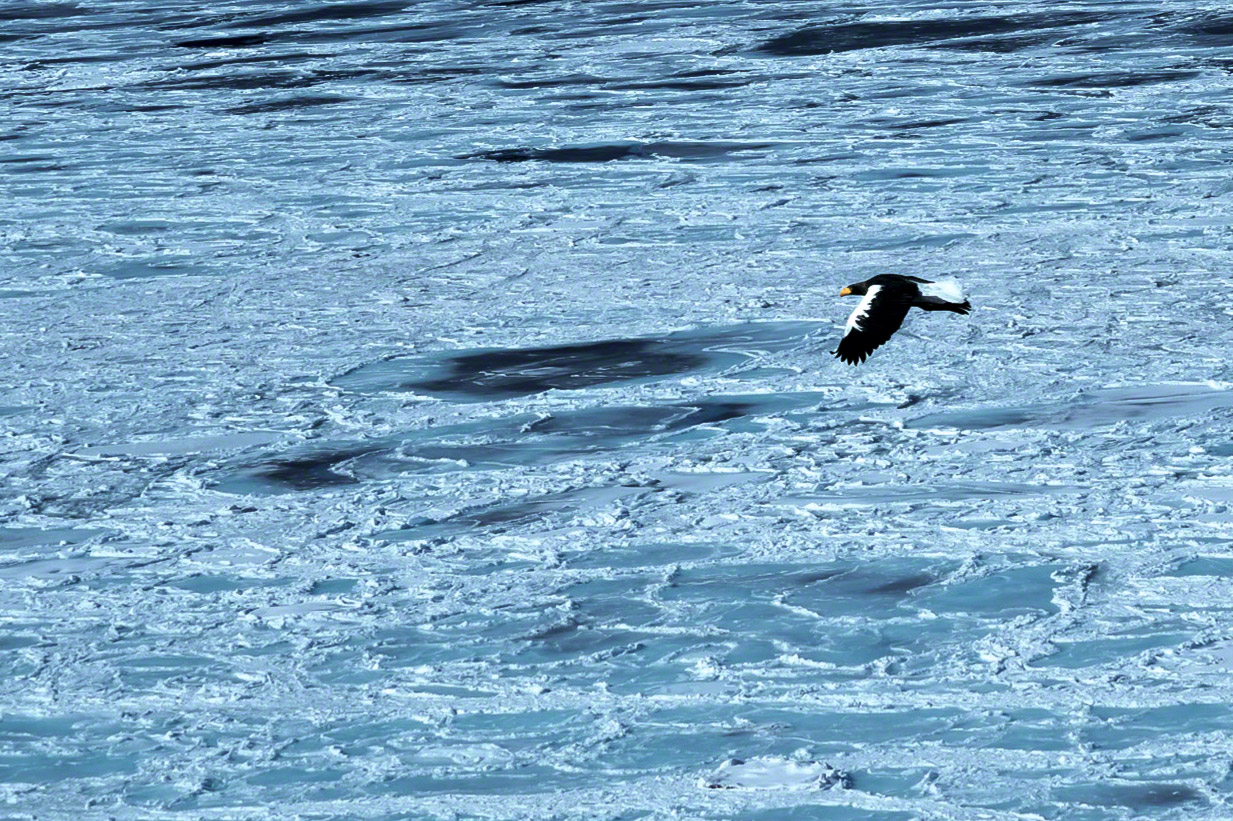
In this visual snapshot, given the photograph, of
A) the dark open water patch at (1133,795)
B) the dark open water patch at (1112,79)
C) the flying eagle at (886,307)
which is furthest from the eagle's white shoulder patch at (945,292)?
the dark open water patch at (1112,79)

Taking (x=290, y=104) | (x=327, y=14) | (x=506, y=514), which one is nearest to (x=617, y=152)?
(x=290, y=104)

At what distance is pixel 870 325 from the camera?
4770mm

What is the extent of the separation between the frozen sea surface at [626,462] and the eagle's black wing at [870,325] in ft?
0.97

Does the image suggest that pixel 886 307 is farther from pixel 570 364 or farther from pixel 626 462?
pixel 570 364

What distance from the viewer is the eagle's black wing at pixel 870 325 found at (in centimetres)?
473

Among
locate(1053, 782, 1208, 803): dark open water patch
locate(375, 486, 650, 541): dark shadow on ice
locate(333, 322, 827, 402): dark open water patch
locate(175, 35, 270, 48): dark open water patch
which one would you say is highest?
locate(175, 35, 270, 48): dark open water patch

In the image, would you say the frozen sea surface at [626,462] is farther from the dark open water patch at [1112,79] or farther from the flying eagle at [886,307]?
the flying eagle at [886,307]

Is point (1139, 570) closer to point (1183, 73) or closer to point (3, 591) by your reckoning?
point (3, 591)

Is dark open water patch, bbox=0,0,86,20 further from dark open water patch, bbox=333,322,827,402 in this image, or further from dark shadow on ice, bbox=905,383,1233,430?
dark shadow on ice, bbox=905,383,1233,430

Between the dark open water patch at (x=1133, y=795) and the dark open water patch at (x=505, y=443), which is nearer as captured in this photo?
the dark open water patch at (x=1133, y=795)

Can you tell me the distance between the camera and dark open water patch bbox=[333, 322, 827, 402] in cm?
552

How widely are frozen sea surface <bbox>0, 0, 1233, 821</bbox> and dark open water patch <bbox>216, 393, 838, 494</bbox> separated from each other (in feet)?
0.06

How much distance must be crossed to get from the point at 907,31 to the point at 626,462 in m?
7.29

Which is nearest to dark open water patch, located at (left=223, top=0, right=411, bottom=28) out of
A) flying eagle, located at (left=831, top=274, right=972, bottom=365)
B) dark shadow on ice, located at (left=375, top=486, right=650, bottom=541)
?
flying eagle, located at (left=831, top=274, right=972, bottom=365)
